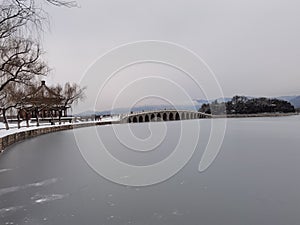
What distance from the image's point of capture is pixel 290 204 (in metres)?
4.32

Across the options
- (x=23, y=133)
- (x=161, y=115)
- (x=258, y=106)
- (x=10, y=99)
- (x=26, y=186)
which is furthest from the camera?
(x=258, y=106)

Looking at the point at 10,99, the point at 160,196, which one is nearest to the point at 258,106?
the point at 10,99

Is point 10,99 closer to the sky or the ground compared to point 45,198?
closer to the sky

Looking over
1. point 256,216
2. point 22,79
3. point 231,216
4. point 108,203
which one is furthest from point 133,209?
point 22,79

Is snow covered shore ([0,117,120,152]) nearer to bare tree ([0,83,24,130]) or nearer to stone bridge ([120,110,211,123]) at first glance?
bare tree ([0,83,24,130])

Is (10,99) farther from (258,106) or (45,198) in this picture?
(258,106)

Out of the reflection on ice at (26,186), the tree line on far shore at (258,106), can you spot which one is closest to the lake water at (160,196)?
the reflection on ice at (26,186)

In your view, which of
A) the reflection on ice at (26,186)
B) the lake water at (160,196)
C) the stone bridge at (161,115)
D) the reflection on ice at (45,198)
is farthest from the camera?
the stone bridge at (161,115)

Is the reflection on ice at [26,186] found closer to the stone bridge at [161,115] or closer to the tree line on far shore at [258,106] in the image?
the stone bridge at [161,115]

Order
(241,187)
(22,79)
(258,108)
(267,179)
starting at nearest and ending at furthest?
1. (241,187)
2. (267,179)
3. (22,79)
4. (258,108)

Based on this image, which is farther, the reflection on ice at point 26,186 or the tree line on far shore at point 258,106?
the tree line on far shore at point 258,106

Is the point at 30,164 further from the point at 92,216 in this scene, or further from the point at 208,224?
the point at 208,224

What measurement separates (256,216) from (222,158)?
5001 mm

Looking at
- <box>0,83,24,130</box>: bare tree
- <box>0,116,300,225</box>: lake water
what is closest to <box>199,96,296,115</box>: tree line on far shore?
<box>0,83,24,130</box>: bare tree
